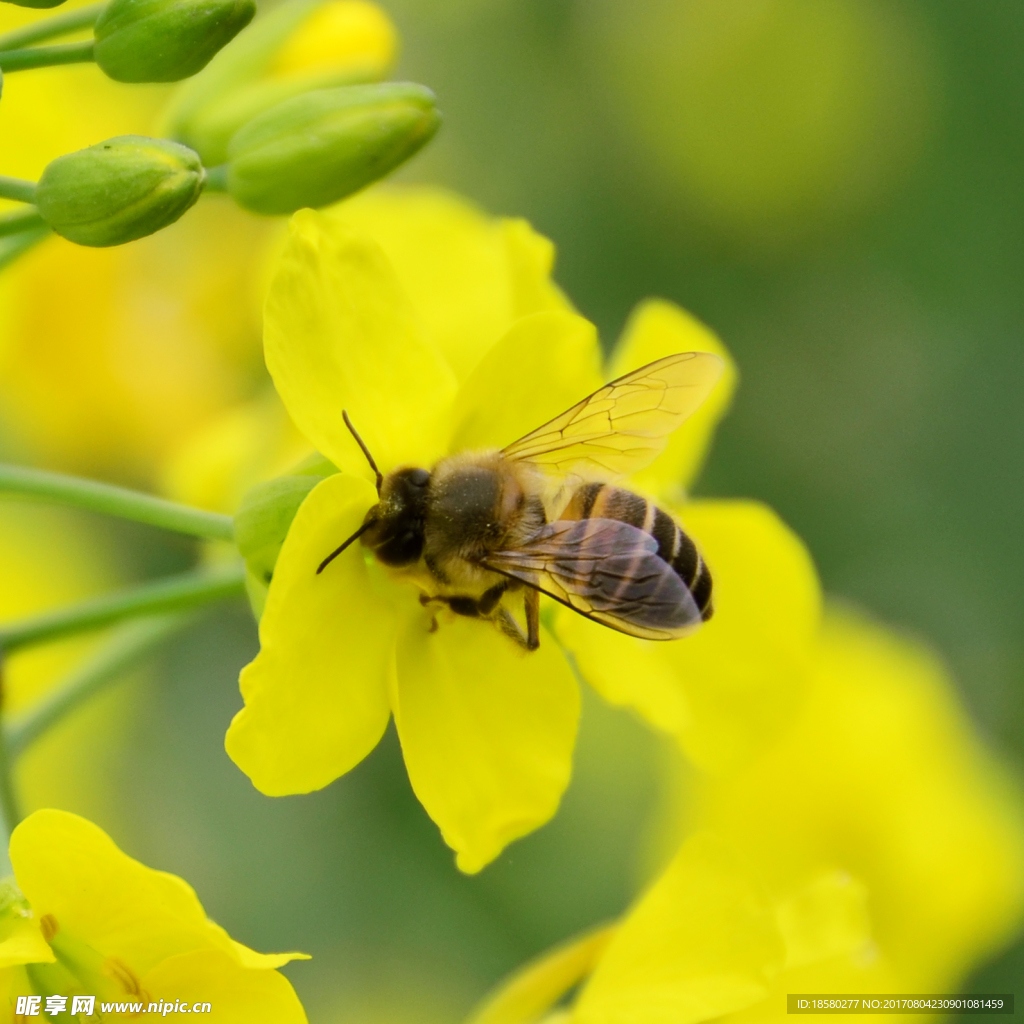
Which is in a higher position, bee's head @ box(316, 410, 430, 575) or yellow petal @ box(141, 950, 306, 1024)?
bee's head @ box(316, 410, 430, 575)

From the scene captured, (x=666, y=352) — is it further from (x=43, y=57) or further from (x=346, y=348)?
(x=43, y=57)

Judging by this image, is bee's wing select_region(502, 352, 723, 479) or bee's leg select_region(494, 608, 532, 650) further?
bee's wing select_region(502, 352, 723, 479)

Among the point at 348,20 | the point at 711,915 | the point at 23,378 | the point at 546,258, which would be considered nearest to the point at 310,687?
the point at 711,915

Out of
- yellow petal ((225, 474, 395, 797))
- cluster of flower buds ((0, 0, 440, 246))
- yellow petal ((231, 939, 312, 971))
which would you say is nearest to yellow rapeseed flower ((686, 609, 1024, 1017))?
yellow petal ((225, 474, 395, 797))

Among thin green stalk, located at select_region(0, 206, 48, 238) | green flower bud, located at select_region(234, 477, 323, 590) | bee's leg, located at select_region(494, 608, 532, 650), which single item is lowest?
bee's leg, located at select_region(494, 608, 532, 650)

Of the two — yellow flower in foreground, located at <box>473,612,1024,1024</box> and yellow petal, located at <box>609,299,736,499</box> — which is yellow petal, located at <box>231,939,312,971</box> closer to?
yellow petal, located at <box>609,299,736,499</box>

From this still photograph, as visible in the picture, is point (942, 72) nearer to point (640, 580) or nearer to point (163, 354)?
point (163, 354)

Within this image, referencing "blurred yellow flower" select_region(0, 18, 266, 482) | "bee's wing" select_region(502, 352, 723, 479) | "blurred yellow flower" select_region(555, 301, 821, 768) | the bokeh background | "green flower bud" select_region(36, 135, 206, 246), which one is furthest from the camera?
the bokeh background

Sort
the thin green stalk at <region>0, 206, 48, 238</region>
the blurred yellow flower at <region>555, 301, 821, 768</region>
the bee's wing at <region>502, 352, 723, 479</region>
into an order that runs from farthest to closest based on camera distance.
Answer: the blurred yellow flower at <region>555, 301, 821, 768</region> → the bee's wing at <region>502, 352, 723, 479</region> → the thin green stalk at <region>0, 206, 48, 238</region>
